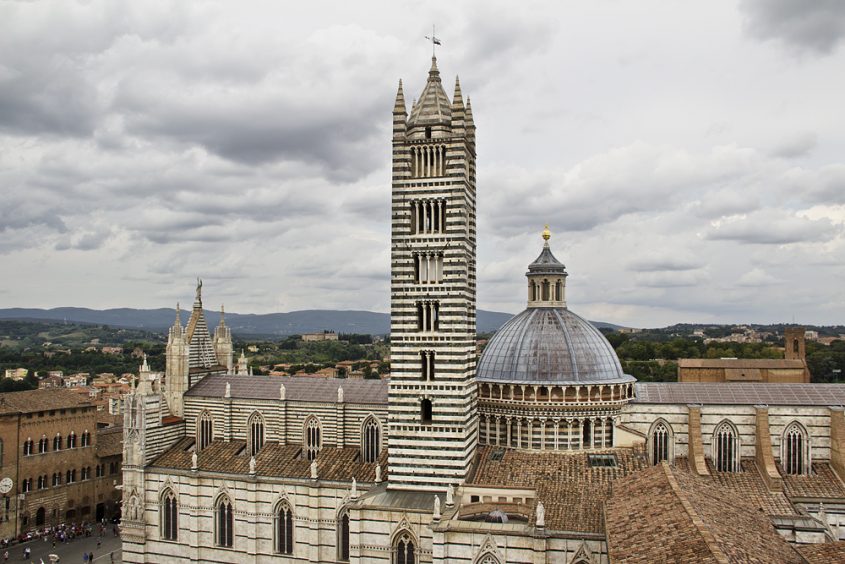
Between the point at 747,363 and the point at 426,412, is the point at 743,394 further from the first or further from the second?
the point at 747,363

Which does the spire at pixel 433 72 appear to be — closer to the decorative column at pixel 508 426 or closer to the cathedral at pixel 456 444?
the cathedral at pixel 456 444

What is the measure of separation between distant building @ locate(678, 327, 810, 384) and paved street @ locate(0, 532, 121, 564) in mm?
45260

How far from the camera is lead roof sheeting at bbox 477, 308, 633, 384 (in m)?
37.5

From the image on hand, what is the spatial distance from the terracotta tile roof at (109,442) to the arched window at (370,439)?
26.5m

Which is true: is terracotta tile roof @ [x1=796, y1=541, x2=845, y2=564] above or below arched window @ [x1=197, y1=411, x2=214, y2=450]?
below

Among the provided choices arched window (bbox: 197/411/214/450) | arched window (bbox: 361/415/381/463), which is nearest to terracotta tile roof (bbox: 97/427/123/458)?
arched window (bbox: 197/411/214/450)

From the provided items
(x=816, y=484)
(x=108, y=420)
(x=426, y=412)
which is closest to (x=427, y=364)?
(x=426, y=412)

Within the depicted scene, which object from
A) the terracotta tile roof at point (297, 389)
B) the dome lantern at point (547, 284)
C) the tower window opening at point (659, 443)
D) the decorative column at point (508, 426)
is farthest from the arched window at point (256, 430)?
the tower window opening at point (659, 443)

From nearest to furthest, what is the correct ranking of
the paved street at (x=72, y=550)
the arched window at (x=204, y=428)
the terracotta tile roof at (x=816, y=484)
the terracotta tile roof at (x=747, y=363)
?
the terracotta tile roof at (x=816, y=484) < the paved street at (x=72, y=550) < the arched window at (x=204, y=428) < the terracotta tile roof at (x=747, y=363)

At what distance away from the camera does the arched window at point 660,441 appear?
37.9 m

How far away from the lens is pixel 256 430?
44438 mm

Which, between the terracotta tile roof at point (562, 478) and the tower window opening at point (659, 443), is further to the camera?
the tower window opening at point (659, 443)

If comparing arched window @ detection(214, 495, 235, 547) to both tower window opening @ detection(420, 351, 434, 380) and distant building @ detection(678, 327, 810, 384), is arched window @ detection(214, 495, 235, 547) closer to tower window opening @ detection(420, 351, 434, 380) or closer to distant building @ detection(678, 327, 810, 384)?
tower window opening @ detection(420, 351, 434, 380)

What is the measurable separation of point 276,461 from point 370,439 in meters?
5.67
